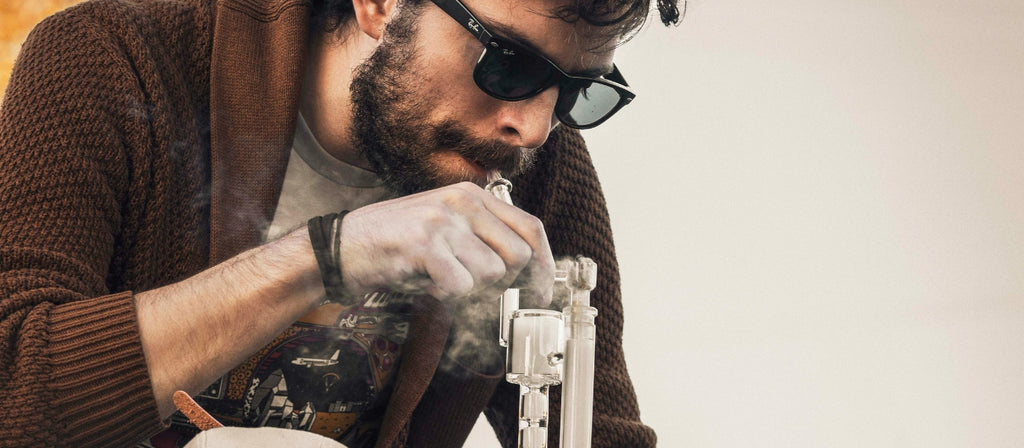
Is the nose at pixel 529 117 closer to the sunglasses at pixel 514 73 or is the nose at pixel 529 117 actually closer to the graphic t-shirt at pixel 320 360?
the sunglasses at pixel 514 73

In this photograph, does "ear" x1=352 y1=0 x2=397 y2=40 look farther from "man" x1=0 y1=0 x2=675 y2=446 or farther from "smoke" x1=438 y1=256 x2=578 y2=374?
"smoke" x1=438 y1=256 x2=578 y2=374

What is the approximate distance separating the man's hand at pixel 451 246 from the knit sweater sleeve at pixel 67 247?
0.29 m

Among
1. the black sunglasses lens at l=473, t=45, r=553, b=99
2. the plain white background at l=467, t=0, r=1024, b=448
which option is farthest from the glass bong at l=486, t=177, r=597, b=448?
the plain white background at l=467, t=0, r=1024, b=448

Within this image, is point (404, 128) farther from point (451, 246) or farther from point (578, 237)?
point (451, 246)

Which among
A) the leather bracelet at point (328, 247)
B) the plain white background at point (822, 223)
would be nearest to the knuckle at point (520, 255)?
the leather bracelet at point (328, 247)

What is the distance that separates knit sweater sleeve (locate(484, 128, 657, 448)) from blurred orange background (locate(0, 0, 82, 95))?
51.5 inches

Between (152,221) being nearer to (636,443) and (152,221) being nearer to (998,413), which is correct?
(636,443)

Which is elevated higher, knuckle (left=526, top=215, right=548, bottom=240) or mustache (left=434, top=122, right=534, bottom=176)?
mustache (left=434, top=122, right=534, bottom=176)

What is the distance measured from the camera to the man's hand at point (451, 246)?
1.00m

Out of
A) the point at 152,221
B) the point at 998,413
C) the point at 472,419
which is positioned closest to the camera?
the point at 152,221

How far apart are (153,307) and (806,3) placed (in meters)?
2.34

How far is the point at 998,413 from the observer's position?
287 centimetres

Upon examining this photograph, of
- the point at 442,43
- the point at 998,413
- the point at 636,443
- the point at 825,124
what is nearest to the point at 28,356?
the point at 442,43

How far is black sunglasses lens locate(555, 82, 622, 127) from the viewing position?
56.1 inches
